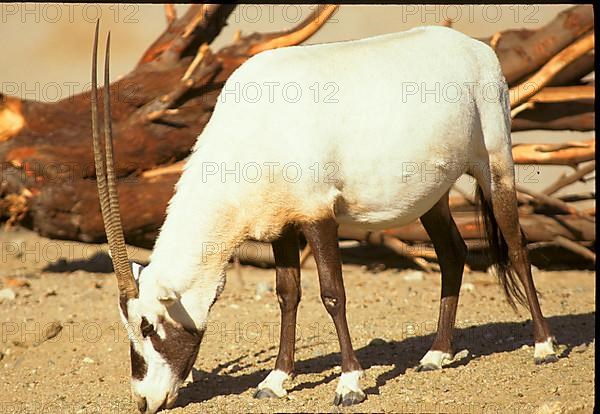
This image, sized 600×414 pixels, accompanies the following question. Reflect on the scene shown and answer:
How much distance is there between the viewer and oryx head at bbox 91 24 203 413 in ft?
18.0

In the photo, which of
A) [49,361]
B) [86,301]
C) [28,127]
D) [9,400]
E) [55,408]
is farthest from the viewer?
[28,127]

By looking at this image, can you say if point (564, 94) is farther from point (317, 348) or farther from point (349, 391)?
point (349, 391)

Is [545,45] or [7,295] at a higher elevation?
[545,45]

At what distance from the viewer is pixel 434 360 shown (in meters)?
6.75

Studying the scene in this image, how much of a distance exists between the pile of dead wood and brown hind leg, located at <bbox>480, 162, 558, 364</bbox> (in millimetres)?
2955

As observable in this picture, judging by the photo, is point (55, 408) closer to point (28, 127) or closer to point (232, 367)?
point (232, 367)

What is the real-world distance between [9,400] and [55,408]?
636 millimetres

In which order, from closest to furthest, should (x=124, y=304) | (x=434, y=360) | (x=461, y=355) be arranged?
(x=124, y=304) → (x=434, y=360) → (x=461, y=355)

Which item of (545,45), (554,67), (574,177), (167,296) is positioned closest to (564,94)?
(554,67)

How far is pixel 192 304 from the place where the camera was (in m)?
5.68

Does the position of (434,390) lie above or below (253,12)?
above

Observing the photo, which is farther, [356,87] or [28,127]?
[28,127]

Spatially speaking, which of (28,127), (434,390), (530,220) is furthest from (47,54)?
(434,390)

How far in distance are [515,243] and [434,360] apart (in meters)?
1.06
